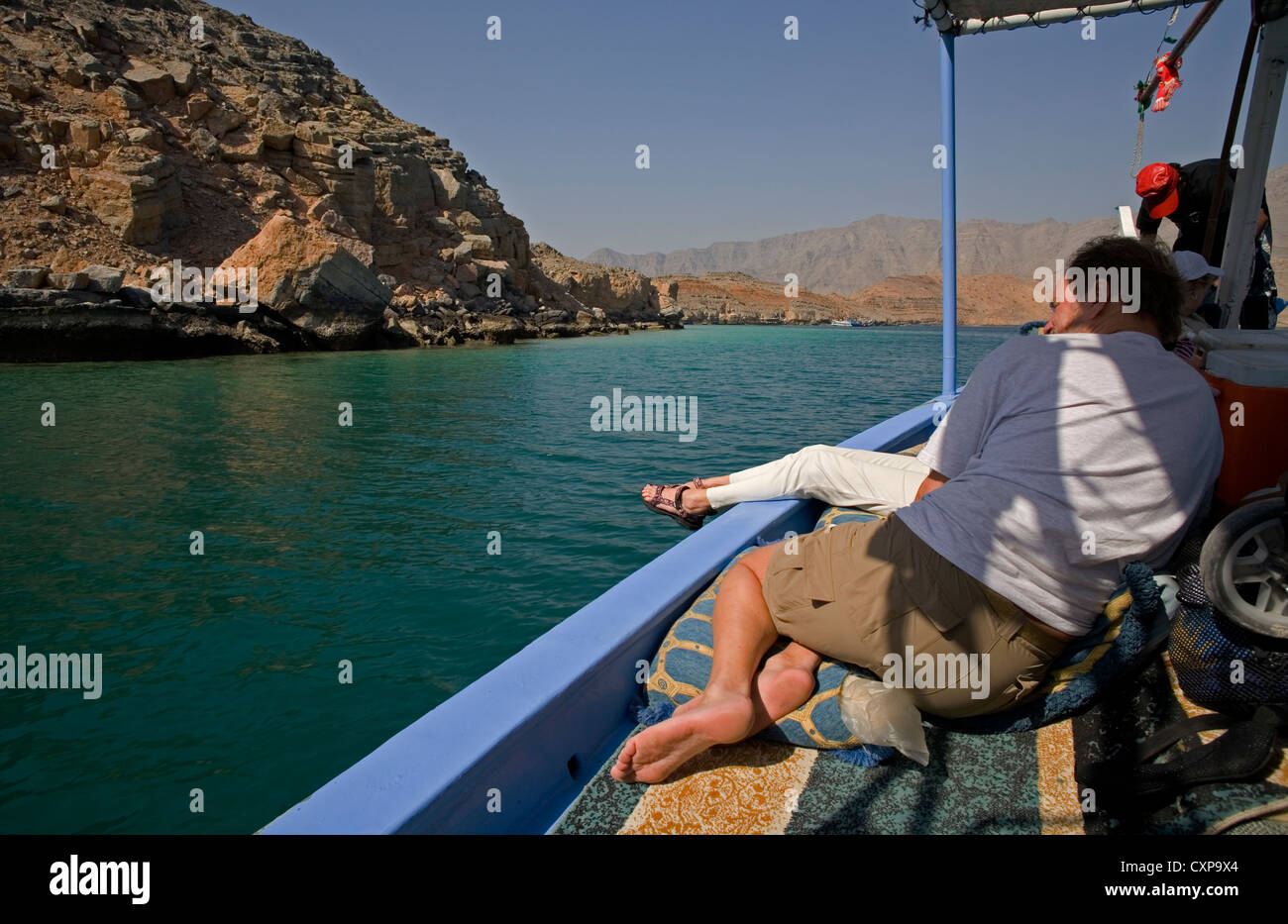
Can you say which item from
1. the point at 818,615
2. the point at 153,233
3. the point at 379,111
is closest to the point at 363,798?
the point at 818,615

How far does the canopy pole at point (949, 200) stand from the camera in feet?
20.8

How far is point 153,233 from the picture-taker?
30.9 metres

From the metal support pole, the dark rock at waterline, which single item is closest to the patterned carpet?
the metal support pole

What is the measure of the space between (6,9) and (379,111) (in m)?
23.7

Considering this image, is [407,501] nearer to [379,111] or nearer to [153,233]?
[153,233]

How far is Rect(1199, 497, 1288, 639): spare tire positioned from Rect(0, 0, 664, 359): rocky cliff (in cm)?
2487

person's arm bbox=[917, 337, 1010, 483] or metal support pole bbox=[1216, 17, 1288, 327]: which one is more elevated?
metal support pole bbox=[1216, 17, 1288, 327]

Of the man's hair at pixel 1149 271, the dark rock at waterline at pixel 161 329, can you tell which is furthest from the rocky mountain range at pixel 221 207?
the man's hair at pixel 1149 271

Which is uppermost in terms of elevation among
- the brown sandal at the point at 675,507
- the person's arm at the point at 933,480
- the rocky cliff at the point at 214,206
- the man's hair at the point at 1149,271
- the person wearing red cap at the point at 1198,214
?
the rocky cliff at the point at 214,206

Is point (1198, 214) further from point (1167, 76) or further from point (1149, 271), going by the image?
point (1149, 271)

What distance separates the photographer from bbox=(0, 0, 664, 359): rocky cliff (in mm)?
23375

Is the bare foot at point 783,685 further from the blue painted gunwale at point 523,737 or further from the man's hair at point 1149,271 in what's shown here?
the man's hair at point 1149,271

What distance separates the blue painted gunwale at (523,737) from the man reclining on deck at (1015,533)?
221mm

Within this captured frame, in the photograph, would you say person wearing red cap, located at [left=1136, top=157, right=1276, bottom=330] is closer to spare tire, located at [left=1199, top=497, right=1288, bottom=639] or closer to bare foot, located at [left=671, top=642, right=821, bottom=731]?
spare tire, located at [left=1199, top=497, right=1288, bottom=639]
